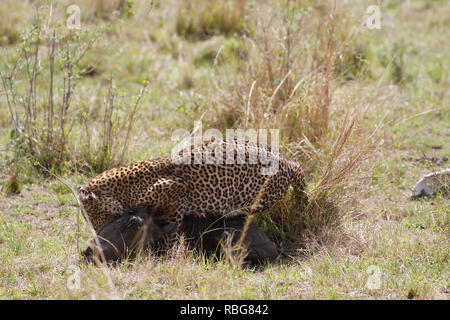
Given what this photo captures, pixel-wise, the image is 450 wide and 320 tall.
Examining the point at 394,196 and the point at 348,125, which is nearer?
the point at 348,125

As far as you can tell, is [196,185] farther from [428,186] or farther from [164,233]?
[428,186]

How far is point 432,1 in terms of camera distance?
12750 millimetres

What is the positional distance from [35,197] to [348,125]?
11.2 ft

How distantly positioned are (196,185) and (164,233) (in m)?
0.50

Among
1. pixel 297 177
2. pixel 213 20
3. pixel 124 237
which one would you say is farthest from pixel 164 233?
pixel 213 20

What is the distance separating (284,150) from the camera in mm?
6559

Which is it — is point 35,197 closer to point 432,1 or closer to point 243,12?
point 243,12

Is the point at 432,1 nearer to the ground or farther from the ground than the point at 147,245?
farther from the ground

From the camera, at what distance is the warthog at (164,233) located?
517 cm

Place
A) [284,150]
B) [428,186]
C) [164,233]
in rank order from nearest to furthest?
[164,233] → [284,150] → [428,186]

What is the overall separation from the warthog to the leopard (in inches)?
3.2

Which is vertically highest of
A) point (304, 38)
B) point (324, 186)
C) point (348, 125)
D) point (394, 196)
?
point (304, 38)

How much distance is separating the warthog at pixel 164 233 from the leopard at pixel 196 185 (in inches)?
3.2
